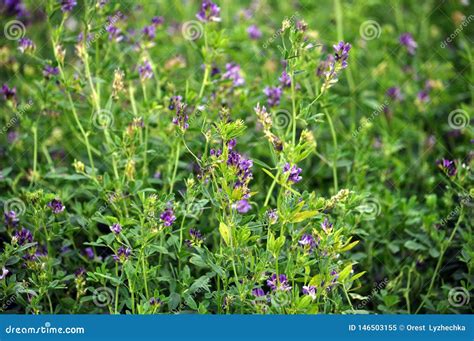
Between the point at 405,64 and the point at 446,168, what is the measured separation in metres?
1.66

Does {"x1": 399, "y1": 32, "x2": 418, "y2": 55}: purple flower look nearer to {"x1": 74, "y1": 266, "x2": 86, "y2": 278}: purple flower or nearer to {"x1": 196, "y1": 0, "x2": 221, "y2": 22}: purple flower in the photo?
{"x1": 196, "y1": 0, "x2": 221, "y2": 22}: purple flower

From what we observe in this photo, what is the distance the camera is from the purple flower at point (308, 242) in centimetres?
247

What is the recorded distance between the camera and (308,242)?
8.15 feet

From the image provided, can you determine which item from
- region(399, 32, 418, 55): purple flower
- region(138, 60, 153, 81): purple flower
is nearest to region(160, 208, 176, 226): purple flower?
region(138, 60, 153, 81): purple flower

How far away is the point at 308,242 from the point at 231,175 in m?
0.39

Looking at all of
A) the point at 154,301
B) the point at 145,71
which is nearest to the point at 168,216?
the point at 154,301

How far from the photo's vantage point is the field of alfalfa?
2508mm

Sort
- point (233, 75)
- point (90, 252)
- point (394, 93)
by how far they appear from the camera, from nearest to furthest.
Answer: point (90, 252), point (233, 75), point (394, 93)

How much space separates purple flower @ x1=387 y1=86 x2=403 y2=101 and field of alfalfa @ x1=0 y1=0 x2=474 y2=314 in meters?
0.01

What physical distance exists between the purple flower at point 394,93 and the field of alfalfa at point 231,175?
14 mm

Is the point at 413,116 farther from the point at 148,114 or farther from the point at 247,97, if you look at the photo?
the point at 148,114

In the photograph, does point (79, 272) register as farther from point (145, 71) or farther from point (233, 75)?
point (233, 75)

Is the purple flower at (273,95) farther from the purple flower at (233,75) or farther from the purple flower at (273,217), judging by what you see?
the purple flower at (273,217)

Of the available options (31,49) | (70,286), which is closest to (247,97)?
(31,49)
